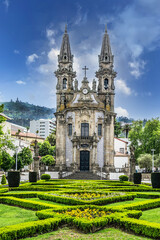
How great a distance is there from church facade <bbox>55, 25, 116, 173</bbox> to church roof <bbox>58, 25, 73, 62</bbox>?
540 centimetres

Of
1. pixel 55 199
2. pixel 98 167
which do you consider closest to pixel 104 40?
pixel 98 167

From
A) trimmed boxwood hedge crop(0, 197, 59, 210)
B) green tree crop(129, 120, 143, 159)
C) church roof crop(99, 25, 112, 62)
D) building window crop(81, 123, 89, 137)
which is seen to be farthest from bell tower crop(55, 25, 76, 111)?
trimmed boxwood hedge crop(0, 197, 59, 210)

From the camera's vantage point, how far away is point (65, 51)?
167ft

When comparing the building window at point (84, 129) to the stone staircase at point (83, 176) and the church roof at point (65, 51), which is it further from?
the church roof at point (65, 51)

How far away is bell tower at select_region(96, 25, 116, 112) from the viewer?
47438 mm

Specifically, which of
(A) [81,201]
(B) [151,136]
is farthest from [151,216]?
(B) [151,136]

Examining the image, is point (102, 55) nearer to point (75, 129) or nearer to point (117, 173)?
point (75, 129)

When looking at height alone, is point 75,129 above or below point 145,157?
above

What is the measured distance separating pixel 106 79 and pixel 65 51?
30.6 ft

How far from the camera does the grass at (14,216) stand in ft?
33.4

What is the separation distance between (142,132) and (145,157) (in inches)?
280

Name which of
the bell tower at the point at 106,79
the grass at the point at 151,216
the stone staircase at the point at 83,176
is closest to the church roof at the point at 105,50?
the bell tower at the point at 106,79

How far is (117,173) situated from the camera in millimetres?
42844

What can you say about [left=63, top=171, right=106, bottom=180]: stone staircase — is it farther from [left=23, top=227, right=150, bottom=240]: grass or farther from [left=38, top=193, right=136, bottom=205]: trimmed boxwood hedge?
[left=23, top=227, right=150, bottom=240]: grass
